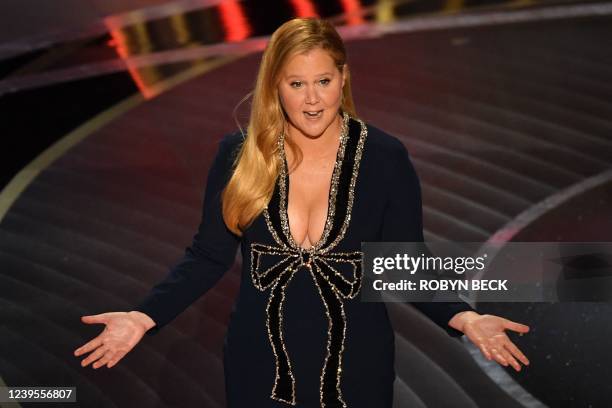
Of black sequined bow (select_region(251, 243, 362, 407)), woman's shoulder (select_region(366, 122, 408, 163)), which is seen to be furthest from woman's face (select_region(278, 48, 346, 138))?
black sequined bow (select_region(251, 243, 362, 407))

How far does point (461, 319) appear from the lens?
2.11 meters

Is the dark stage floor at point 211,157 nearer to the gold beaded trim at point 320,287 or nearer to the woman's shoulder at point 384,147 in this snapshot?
the gold beaded trim at point 320,287

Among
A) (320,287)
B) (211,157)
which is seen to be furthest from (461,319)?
(211,157)

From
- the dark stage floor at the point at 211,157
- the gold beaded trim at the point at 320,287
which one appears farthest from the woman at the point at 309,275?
the dark stage floor at the point at 211,157

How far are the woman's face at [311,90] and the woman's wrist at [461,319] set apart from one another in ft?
1.58

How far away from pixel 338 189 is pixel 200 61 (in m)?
3.96

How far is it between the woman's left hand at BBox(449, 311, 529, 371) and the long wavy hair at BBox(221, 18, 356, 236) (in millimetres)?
486

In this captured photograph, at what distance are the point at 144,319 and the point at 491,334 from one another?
28.7 inches

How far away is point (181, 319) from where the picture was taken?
3.80m

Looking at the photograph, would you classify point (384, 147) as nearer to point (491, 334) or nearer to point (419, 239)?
point (419, 239)

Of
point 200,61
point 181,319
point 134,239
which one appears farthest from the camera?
point 200,61

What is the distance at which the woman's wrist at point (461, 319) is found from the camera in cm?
211

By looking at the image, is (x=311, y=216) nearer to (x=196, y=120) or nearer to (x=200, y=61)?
(x=196, y=120)

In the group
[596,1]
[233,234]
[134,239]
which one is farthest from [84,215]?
[596,1]
